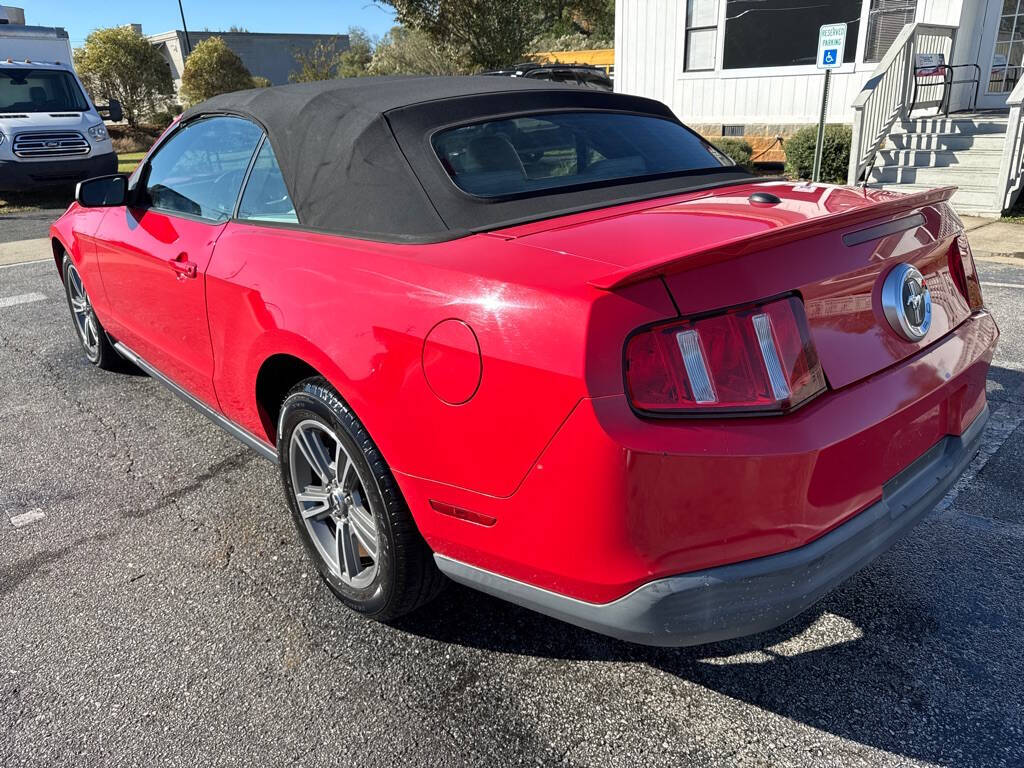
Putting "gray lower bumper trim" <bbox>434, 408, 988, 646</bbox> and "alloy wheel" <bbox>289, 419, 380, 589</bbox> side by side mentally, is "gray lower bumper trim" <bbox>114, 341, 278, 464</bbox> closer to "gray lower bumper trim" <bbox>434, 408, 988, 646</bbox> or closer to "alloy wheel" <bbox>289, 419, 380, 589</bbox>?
"alloy wheel" <bbox>289, 419, 380, 589</bbox>

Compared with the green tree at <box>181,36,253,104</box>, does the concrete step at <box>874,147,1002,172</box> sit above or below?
below

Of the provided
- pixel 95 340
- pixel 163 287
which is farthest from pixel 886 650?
pixel 95 340

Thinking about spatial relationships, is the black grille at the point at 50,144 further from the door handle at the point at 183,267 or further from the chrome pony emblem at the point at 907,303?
the chrome pony emblem at the point at 907,303

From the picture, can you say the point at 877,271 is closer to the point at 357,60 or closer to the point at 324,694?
the point at 324,694

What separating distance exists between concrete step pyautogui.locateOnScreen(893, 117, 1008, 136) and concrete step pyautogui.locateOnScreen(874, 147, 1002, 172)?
0.45m

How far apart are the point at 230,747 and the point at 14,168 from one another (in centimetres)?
1435

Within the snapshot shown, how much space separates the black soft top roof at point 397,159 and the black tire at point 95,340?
7.61ft

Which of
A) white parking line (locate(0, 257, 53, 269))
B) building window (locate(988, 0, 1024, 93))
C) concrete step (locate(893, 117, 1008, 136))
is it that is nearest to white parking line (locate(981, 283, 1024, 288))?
concrete step (locate(893, 117, 1008, 136))

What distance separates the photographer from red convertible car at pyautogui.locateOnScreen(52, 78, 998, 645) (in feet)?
5.55

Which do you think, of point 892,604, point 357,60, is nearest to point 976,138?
point 892,604

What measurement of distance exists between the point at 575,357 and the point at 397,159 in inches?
45.2

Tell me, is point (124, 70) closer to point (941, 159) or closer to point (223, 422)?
point (941, 159)

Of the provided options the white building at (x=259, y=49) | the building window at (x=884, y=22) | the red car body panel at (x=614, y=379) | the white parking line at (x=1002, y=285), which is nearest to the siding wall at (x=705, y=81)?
the building window at (x=884, y=22)

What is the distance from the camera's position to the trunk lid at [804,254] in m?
1.73
